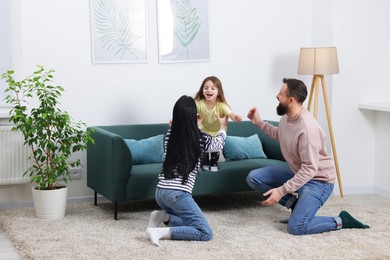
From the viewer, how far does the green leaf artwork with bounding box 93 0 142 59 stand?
19.7ft

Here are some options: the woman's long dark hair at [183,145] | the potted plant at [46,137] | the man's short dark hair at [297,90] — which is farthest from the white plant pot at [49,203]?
the man's short dark hair at [297,90]

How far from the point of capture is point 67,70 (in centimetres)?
594

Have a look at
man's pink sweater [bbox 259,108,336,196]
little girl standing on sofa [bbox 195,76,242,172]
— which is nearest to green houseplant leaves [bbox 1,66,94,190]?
little girl standing on sofa [bbox 195,76,242,172]

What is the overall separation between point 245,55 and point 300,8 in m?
0.69

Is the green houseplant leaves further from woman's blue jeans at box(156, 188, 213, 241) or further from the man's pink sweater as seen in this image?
the man's pink sweater

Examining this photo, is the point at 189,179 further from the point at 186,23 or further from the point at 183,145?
the point at 186,23

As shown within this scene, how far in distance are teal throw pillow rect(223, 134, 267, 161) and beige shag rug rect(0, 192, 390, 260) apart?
394 mm

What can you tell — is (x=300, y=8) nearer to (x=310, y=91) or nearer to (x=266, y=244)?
(x=310, y=91)

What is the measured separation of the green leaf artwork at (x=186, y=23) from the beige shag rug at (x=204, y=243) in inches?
57.2

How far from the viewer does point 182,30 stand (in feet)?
20.5

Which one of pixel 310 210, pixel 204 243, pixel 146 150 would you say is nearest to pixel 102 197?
pixel 146 150

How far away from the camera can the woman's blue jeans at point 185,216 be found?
466 centimetres

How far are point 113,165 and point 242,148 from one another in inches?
47.2

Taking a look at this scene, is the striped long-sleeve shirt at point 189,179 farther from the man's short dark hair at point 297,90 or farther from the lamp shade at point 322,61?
the lamp shade at point 322,61
